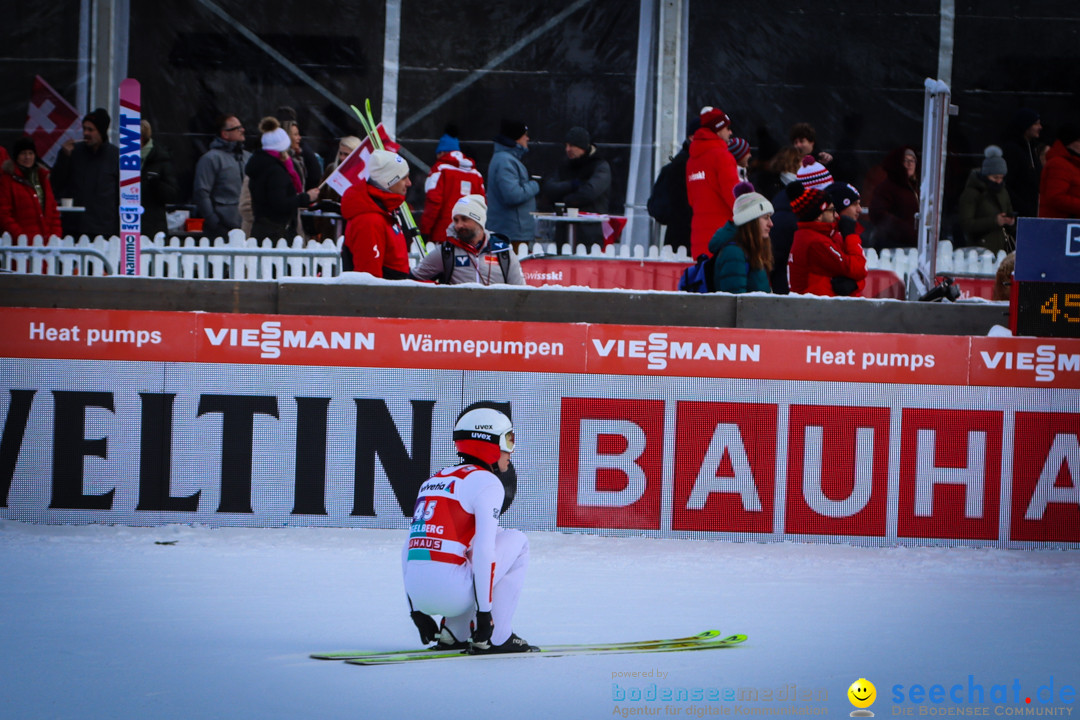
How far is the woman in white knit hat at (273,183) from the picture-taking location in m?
12.5

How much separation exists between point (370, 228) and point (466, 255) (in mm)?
608

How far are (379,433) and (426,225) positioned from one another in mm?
4089

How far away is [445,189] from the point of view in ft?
38.3

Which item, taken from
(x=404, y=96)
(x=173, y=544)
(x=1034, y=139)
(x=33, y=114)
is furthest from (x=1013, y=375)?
(x=33, y=114)

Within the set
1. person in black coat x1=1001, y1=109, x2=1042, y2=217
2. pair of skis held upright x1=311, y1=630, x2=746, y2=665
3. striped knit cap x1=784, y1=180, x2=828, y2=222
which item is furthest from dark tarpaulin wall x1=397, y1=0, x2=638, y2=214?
pair of skis held upright x1=311, y1=630, x2=746, y2=665

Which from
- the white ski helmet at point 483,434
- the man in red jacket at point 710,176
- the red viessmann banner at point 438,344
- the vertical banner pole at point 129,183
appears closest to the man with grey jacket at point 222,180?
the vertical banner pole at point 129,183

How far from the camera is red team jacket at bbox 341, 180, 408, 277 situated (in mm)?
8672

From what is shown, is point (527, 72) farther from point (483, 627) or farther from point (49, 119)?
point (483, 627)

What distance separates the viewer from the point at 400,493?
26.0 ft

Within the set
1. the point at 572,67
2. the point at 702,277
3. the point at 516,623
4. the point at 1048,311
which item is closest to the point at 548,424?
the point at 702,277

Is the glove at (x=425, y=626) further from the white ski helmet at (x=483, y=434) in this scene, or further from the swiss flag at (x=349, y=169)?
the swiss flag at (x=349, y=169)

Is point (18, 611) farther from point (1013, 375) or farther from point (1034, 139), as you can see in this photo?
point (1034, 139)

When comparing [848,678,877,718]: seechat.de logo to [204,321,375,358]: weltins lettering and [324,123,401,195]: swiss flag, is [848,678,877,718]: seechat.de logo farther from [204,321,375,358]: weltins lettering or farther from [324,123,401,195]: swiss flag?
[324,123,401,195]: swiss flag

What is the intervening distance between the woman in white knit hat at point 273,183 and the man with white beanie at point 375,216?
3.91 meters
